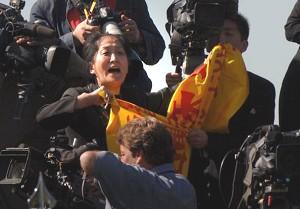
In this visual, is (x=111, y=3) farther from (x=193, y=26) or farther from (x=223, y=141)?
(x=223, y=141)

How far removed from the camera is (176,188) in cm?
511

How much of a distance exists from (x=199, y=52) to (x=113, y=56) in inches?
25.6

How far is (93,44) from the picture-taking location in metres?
6.71

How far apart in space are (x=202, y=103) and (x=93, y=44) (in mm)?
881

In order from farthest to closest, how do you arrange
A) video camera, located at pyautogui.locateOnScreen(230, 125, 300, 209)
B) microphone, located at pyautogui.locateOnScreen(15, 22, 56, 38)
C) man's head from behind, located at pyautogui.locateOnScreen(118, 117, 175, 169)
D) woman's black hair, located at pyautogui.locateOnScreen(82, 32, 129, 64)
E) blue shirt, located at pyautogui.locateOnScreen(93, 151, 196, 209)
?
microphone, located at pyautogui.locateOnScreen(15, 22, 56, 38) → woman's black hair, located at pyautogui.locateOnScreen(82, 32, 129, 64) → video camera, located at pyautogui.locateOnScreen(230, 125, 300, 209) → man's head from behind, located at pyautogui.locateOnScreen(118, 117, 175, 169) → blue shirt, located at pyautogui.locateOnScreen(93, 151, 196, 209)

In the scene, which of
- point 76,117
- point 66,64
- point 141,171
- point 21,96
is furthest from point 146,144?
point 21,96

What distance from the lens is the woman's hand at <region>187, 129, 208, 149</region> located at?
629 centimetres

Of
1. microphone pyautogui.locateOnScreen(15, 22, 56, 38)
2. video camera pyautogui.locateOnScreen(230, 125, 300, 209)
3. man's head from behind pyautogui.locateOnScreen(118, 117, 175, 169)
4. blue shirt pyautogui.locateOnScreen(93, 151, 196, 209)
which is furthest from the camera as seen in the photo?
microphone pyautogui.locateOnScreen(15, 22, 56, 38)

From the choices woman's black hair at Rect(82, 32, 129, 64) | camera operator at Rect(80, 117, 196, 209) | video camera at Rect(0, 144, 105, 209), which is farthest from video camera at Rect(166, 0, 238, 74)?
camera operator at Rect(80, 117, 196, 209)

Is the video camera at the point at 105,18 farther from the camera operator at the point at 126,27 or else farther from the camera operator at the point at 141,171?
the camera operator at the point at 141,171

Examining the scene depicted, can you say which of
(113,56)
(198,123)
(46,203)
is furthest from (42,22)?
(46,203)

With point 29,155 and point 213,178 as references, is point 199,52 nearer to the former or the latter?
point 213,178

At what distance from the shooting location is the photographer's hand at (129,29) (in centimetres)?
716

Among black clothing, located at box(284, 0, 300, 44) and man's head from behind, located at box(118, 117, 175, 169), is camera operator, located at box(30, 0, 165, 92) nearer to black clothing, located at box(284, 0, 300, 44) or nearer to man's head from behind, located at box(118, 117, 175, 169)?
black clothing, located at box(284, 0, 300, 44)
